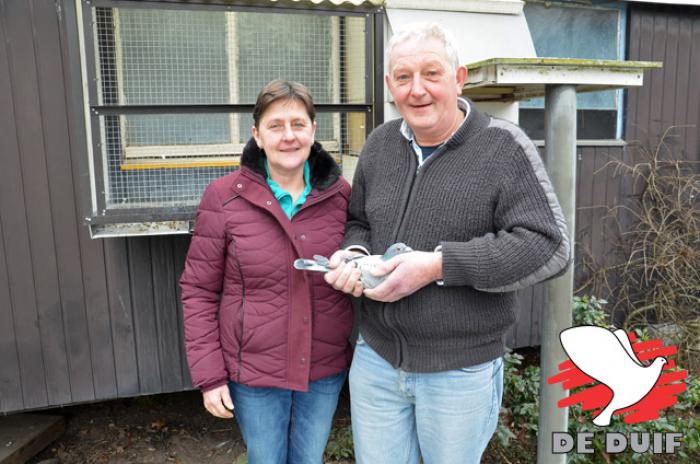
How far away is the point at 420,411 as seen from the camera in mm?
1813

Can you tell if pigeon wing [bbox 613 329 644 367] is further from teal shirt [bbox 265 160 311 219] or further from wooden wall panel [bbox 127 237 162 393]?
wooden wall panel [bbox 127 237 162 393]

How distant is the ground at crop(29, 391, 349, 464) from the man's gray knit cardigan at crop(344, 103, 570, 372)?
2164 millimetres

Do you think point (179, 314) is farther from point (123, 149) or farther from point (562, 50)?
point (562, 50)

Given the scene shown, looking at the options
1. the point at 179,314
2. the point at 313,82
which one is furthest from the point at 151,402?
the point at 313,82

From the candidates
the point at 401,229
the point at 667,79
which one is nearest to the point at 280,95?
the point at 401,229

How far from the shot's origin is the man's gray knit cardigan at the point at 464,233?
1.62 meters

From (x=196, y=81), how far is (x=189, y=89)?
0.19 ft

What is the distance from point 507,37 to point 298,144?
72.4 inches

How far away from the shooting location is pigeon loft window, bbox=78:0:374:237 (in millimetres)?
2764

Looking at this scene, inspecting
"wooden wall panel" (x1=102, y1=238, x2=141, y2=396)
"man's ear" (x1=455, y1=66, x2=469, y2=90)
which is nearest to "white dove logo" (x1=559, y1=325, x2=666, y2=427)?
"man's ear" (x1=455, y1=66, x2=469, y2=90)

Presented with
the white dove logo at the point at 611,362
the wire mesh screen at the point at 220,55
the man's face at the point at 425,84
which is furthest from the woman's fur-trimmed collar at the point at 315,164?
the white dove logo at the point at 611,362

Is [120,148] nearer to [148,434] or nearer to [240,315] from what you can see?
[240,315]

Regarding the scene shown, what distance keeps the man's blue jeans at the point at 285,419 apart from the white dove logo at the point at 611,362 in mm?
1197

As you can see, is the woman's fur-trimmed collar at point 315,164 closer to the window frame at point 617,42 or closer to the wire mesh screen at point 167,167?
the wire mesh screen at point 167,167
